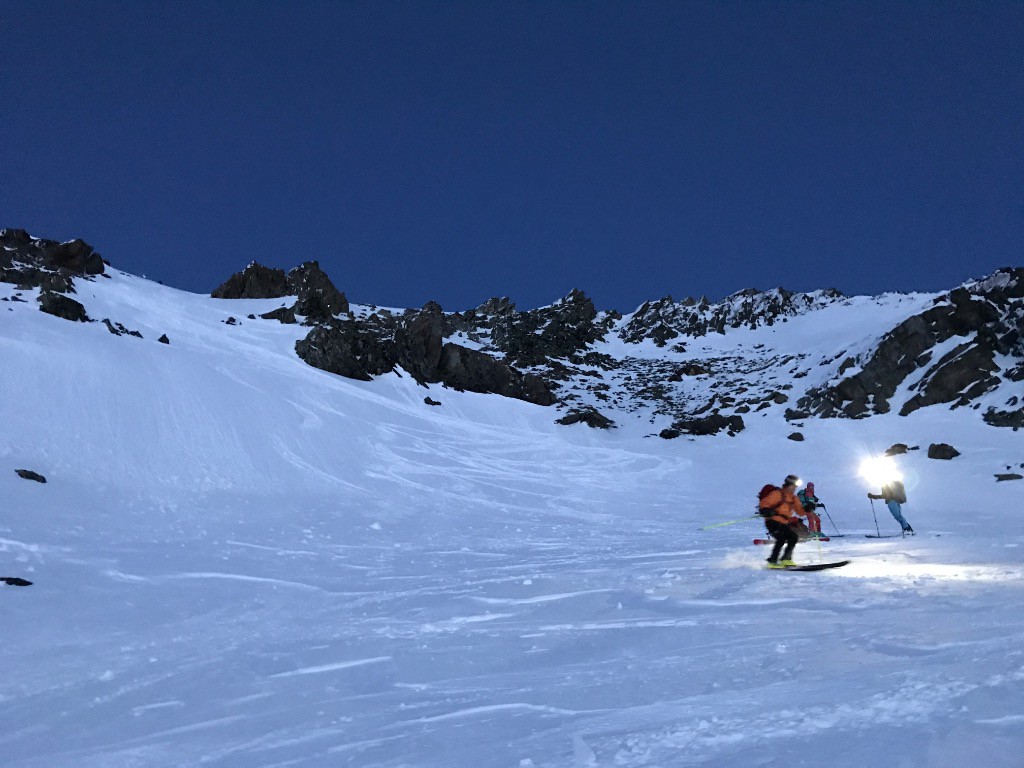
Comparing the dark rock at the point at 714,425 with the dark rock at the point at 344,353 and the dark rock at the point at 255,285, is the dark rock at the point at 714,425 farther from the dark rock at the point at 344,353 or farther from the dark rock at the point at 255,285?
the dark rock at the point at 255,285

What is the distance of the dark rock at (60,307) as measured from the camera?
25.5 meters

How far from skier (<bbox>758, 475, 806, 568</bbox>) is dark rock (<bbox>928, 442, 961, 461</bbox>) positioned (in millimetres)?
22265

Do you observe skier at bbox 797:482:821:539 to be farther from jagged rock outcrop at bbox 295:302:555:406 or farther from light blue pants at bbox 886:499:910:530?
jagged rock outcrop at bbox 295:302:555:406

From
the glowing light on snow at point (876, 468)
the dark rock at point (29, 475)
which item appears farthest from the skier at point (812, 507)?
the dark rock at point (29, 475)

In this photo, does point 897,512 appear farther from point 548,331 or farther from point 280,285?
→ point 548,331

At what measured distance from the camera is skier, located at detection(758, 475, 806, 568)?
34.0ft

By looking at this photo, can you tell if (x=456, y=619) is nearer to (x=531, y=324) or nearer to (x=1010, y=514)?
(x=1010, y=514)

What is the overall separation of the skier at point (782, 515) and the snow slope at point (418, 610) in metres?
0.61

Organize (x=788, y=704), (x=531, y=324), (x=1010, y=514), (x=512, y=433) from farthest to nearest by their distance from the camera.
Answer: (x=531, y=324)
(x=512, y=433)
(x=1010, y=514)
(x=788, y=704)

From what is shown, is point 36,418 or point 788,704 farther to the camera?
→ point 36,418

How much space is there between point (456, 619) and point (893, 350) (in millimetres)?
43026

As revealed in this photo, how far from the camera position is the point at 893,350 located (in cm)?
4050

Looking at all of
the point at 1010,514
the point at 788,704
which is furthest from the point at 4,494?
the point at 1010,514

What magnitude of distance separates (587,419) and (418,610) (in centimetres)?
3713
